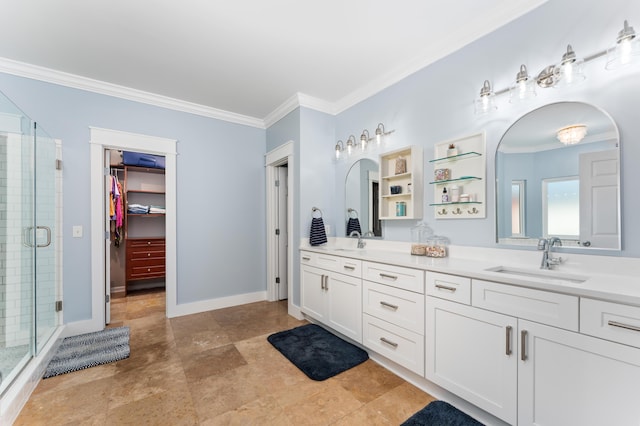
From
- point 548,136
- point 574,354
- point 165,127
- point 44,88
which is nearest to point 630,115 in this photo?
point 548,136

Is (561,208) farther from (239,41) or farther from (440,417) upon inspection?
(239,41)

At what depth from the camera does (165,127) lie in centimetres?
343

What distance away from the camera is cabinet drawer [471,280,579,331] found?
4.12ft

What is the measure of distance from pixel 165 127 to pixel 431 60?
3129 millimetres

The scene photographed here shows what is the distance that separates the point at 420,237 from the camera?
8.28 ft

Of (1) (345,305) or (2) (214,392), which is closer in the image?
(2) (214,392)

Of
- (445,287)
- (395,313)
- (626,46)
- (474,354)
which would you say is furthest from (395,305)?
(626,46)

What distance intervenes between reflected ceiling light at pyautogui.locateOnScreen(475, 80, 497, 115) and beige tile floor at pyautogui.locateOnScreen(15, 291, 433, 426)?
2.11 m

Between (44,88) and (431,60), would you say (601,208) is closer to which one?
(431,60)

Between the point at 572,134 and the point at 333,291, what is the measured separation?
2170mm

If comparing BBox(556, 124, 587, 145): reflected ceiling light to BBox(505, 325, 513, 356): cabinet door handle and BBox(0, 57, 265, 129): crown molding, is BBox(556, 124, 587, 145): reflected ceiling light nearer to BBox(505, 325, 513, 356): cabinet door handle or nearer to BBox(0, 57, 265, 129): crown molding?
BBox(505, 325, 513, 356): cabinet door handle

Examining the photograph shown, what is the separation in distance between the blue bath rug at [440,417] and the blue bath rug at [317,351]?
0.65 metres

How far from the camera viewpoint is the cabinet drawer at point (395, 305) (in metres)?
1.90

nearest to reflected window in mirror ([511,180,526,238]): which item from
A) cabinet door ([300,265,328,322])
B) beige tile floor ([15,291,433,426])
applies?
beige tile floor ([15,291,433,426])
